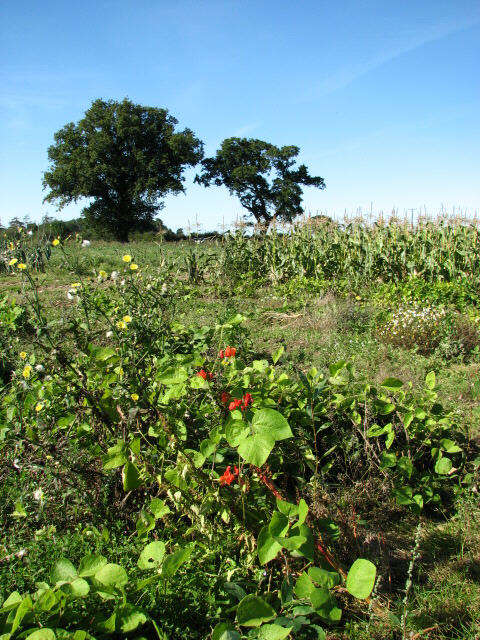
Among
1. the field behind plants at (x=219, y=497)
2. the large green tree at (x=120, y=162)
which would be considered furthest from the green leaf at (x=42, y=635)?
the large green tree at (x=120, y=162)

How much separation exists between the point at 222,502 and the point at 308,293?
6587mm

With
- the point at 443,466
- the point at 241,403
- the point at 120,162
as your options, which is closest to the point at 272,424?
the point at 241,403

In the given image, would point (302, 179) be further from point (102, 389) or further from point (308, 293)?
point (102, 389)

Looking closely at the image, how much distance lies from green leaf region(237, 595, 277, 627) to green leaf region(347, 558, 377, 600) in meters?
0.27

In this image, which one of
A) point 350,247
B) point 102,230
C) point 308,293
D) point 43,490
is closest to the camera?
point 43,490

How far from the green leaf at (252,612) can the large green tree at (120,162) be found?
34.6m

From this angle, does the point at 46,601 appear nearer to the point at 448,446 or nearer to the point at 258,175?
the point at 448,446

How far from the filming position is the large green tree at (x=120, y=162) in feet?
109

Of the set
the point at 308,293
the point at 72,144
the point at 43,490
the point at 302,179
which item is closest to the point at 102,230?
the point at 72,144

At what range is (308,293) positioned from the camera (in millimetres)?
8258

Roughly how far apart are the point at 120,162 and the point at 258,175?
15.6m

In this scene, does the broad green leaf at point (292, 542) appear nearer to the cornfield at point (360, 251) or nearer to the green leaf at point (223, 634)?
the green leaf at point (223, 634)

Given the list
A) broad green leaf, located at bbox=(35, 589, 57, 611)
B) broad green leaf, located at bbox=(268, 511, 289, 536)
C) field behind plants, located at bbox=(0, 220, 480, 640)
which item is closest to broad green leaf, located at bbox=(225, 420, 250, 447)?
field behind plants, located at bbox=(0, 220, 480, 640)

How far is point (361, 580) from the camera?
55.2 inches
